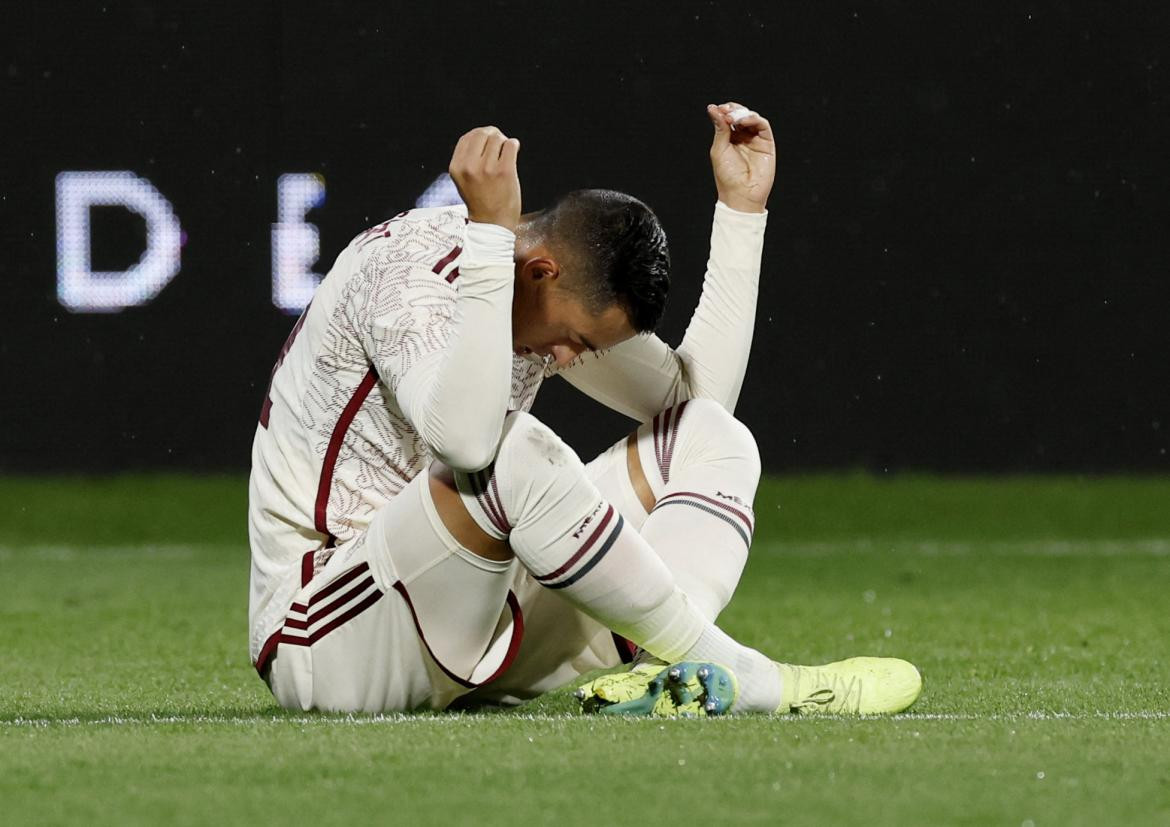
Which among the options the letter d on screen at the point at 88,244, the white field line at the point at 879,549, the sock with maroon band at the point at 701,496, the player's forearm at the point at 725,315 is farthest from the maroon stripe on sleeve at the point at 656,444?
the letter d on screen at the point at 88,244

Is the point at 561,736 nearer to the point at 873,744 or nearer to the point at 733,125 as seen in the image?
the point at 873,744

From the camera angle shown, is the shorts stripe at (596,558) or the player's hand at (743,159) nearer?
the shorts stripe at (596,558)

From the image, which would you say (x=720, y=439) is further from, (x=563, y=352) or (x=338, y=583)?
(x=338, y=583)

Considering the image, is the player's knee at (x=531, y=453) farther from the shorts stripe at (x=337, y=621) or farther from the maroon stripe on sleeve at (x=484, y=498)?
the shorts stripe at (x=337, y=621)

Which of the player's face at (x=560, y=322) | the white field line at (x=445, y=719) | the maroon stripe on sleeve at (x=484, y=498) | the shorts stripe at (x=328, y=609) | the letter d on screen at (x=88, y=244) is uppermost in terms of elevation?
the player's face at (x=560, y=322)

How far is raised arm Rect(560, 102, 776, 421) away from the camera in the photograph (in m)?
2.79

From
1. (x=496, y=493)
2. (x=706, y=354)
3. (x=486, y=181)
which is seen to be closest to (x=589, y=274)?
(x=486, y=181)

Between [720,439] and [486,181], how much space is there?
53 cm

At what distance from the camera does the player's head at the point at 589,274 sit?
8.03 ft

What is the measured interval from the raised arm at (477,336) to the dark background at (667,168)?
3.64 m

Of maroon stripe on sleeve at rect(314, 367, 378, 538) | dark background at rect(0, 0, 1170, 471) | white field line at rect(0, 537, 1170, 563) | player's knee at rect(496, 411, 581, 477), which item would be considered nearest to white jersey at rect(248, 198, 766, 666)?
maroon stripe on sleeve at rect(314, 367, 378, 538)

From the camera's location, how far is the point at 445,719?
248 cm

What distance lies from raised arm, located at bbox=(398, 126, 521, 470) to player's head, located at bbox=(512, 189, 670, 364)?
0.12 m

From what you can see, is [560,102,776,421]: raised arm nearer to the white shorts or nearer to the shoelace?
the white shorts
